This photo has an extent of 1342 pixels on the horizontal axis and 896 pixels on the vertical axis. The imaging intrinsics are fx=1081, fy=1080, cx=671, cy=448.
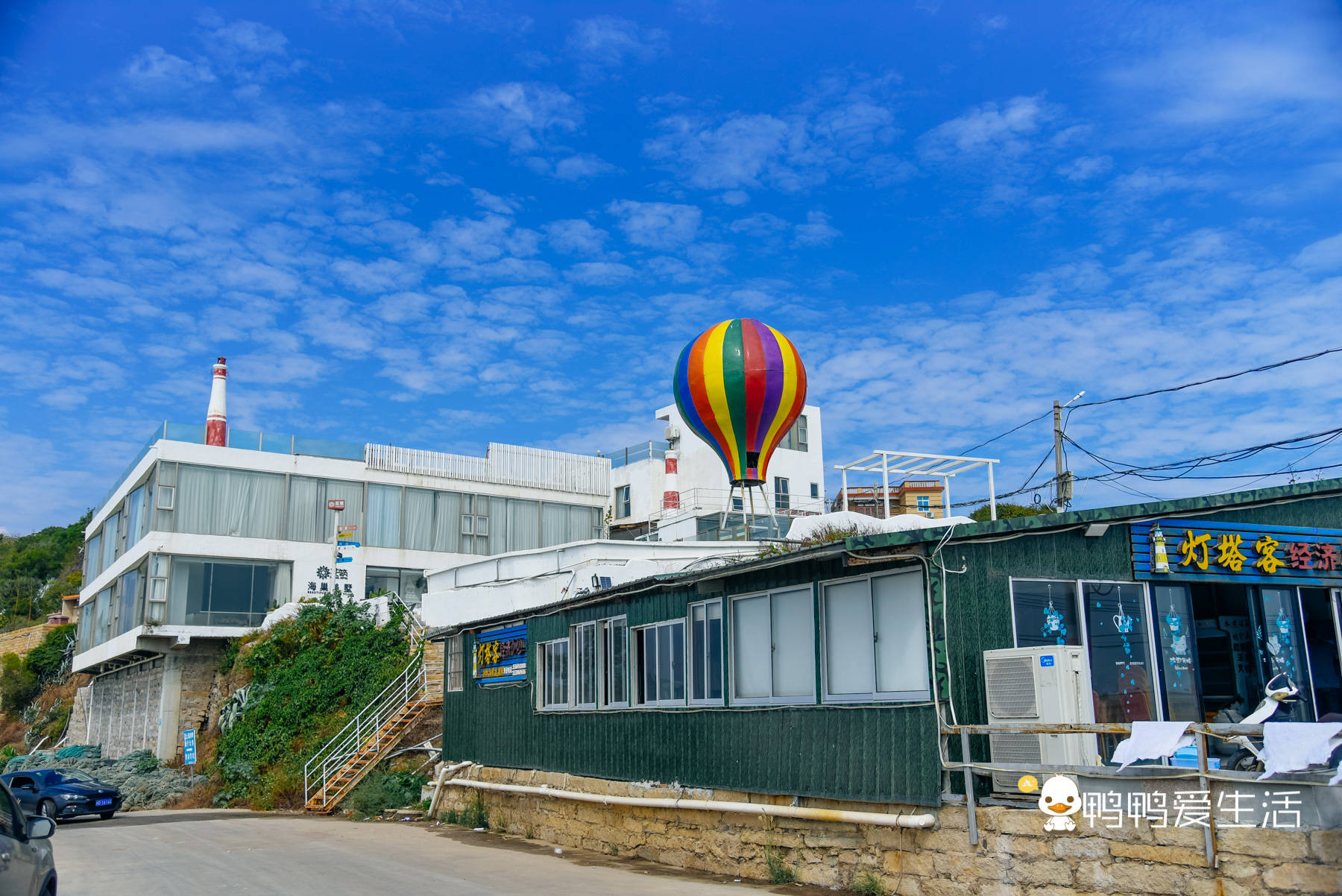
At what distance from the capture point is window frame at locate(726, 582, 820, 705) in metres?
13.1

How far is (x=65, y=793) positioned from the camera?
87.1 feet

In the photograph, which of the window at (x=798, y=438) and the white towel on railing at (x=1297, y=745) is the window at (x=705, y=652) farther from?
the window at (x=798, y=438)

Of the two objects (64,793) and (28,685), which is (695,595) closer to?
(64,793)

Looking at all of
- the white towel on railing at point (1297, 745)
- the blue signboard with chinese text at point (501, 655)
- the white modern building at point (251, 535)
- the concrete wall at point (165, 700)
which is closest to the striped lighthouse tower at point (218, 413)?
the white modern building at point (251, 535)

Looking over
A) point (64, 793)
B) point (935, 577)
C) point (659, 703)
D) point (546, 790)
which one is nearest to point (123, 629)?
point (64, 793)

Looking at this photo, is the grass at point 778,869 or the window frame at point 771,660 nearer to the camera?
the grass at point 778,869

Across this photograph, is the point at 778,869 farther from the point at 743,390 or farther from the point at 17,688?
the point at 17,688

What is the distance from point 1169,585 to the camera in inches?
514

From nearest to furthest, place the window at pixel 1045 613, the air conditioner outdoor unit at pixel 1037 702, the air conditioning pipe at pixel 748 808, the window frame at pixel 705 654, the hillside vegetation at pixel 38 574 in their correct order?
the air conditioner outdoor unit at pixel 1037 702
the air conditioning pipe at pixel 748 808
the window at pixel 1045 613
the window frame at pixel 705 654
the hillside vegetation at pixel 38 574

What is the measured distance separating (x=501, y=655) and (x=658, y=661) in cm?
609

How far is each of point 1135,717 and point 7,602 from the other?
98.0 meters

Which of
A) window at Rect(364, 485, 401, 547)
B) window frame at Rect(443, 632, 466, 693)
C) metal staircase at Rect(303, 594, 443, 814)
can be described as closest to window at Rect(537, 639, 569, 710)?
window frame at Rect(443, 632, 466, 693)

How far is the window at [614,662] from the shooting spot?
56.2ft

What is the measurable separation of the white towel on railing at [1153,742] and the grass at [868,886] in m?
3.32
